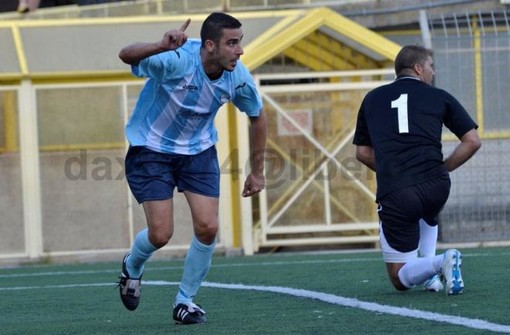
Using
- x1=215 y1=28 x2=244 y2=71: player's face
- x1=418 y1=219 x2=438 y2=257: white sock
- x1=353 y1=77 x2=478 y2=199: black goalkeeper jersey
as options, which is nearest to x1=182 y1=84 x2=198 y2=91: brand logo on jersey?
x1=215 y1=28 x2=244 y2=71: player's face

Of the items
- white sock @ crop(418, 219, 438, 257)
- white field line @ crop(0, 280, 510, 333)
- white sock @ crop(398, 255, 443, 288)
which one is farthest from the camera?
white sock @ crop(418, 219, 438, 257)

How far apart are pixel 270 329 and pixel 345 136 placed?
9.00m

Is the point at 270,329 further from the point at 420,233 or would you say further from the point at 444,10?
the point at 444,10

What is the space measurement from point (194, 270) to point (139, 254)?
350 mm

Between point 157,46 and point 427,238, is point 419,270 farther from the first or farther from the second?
point 157,46

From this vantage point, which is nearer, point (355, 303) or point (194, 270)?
point (194, 270)

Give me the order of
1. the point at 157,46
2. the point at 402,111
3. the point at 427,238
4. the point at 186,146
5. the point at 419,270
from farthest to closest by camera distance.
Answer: the point at 427,238
the point at 402,111
the point at 419,270
the point at 186,146
the point at 157,46

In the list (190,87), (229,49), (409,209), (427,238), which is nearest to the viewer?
(229,49)

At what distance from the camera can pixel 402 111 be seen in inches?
314

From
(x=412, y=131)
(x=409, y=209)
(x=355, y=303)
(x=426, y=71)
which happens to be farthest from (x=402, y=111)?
(x=355, y=303)

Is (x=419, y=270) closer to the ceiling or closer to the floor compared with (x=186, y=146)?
closer to the floor

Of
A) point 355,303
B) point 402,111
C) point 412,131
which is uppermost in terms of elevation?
point 402,111

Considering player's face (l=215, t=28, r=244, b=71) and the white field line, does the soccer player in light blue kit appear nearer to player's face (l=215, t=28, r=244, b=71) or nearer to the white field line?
player's face (l=215, t=28, r=244, b=71)

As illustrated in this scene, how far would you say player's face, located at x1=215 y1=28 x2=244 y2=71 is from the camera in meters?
6.89
